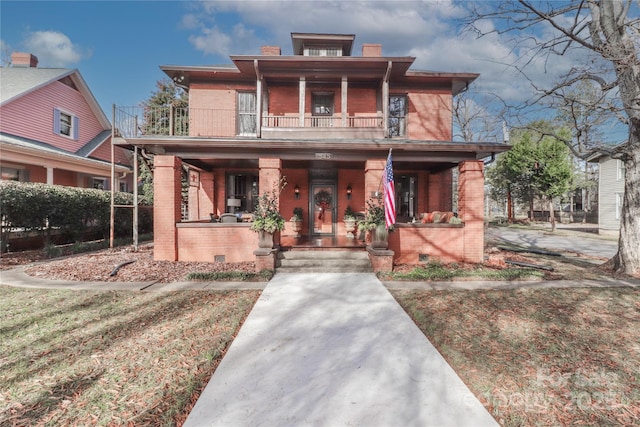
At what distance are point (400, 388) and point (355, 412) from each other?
23.9 inches

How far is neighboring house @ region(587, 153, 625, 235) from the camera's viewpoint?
725 inches

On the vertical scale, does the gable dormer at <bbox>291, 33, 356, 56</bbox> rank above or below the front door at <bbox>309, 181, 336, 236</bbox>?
above

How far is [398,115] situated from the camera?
11.7m

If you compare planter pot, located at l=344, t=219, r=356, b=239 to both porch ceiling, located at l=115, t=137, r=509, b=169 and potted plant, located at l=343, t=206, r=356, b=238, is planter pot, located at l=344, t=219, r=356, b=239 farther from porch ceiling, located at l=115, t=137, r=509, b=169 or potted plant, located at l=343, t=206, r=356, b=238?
porch ceiling, located at l=115, t=137, r=509, b=169

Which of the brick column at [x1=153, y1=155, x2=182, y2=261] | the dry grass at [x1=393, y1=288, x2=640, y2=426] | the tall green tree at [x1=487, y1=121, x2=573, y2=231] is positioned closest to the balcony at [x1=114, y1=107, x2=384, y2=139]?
the brick column at [x1=153, y1=155, x2=182, y2=261]

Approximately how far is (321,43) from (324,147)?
667cm

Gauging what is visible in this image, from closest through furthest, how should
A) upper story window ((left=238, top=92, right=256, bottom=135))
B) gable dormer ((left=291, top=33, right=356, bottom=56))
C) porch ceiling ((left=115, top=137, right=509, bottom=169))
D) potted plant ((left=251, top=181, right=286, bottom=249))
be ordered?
1. potted plant ((left=251, top=181, right=286, bottom=249))
2. porch ceiling ((left=115, top=137, right=509, bottom=169))
3. gable dormer ((left=291, top=33, right=356, bottom=56))
4. upper story window ((left=238, top=92, right=256, bottom=135))

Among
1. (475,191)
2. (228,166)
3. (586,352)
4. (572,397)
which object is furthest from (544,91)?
(228,166)

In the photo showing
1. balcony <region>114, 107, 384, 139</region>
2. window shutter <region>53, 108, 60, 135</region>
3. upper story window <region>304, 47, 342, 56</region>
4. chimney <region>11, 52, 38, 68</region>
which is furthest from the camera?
chimney <region>11, 52, 38, 68</region>

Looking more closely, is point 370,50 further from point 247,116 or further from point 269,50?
point 247,116

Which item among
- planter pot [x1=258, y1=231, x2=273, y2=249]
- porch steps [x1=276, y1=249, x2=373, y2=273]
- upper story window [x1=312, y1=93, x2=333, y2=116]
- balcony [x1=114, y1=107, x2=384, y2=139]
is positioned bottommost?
porch steps [x1=276, y1=249, x2=373, y2=273]

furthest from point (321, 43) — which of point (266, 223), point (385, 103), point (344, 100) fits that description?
point (266, 223)

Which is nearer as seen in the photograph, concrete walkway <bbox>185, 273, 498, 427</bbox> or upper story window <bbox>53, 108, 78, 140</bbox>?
concrete walkway <bbox>185, 273, 498, 427</bbox>

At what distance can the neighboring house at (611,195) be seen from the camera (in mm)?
18422
